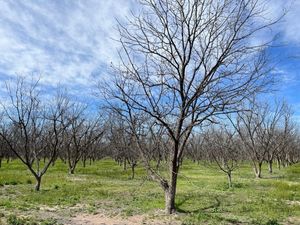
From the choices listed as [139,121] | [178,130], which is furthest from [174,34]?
[139,121]

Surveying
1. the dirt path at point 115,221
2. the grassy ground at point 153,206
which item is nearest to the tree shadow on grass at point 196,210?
the grassy ground at point 153,206

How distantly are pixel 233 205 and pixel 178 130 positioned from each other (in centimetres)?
520

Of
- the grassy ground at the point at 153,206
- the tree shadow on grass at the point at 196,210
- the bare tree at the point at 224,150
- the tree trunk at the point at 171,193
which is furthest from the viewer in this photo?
the bare tree at the point at 224,150

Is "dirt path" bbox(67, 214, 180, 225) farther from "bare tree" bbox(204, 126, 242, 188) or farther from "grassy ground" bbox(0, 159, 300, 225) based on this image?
"bare tree" bbox(204, 126, 242, 188)

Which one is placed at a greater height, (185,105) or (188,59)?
(188,59)

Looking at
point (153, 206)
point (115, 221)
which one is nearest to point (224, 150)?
point (153, 206)

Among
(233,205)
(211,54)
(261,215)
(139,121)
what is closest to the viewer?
(211,54)

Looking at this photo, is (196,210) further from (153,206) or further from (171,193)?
(153,206)

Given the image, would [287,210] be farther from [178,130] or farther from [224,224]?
[178,130]

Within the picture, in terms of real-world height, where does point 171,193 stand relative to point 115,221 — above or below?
above

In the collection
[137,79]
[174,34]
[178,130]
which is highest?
[174,34]

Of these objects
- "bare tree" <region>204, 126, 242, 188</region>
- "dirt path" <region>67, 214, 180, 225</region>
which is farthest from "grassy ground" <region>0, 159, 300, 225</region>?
"bare tree" <region>204, 126, 242, 188</region>

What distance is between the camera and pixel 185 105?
14102 mm

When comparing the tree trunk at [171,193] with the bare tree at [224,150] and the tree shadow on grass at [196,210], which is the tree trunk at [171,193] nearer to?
the tree shadow on grass at [196,210]
